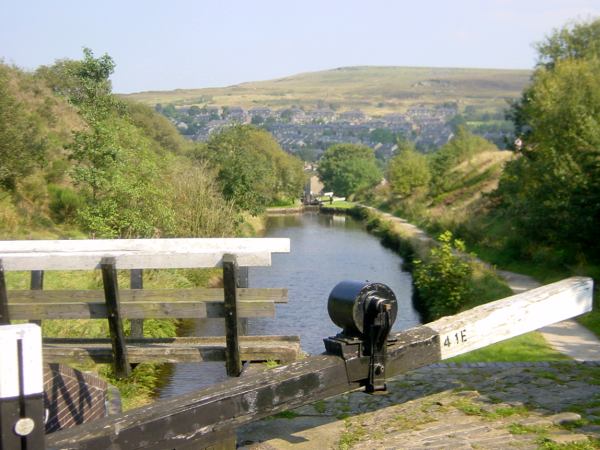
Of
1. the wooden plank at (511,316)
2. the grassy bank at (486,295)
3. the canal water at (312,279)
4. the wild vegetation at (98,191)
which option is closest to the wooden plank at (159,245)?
the wooden plank at (511,316)

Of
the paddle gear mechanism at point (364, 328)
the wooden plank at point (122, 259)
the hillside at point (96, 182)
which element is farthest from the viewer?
the hillside at point (96, 182)

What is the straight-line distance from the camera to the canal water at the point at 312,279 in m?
14.3

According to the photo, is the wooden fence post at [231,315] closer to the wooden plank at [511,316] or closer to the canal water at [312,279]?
the wooden plank at [511,316]

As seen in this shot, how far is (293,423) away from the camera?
752 cm

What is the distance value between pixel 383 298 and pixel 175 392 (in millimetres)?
8428

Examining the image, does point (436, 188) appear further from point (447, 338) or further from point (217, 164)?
point (447, 338)

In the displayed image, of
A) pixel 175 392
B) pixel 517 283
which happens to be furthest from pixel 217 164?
pixel 175 392

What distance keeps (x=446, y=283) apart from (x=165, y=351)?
14341 millimetres

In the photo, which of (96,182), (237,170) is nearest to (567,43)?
(237,170)

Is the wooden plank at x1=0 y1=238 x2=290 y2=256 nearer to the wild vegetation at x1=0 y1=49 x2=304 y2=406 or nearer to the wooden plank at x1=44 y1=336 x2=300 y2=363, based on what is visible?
the wooden plank at x1=44 y1=336 x2=300 y2=363

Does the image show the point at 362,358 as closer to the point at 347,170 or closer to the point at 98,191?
the point at 98,191

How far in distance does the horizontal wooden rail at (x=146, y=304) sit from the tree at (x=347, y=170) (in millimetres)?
97629

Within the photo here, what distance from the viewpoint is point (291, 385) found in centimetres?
408

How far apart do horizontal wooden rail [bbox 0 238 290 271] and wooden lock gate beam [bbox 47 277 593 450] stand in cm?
153
